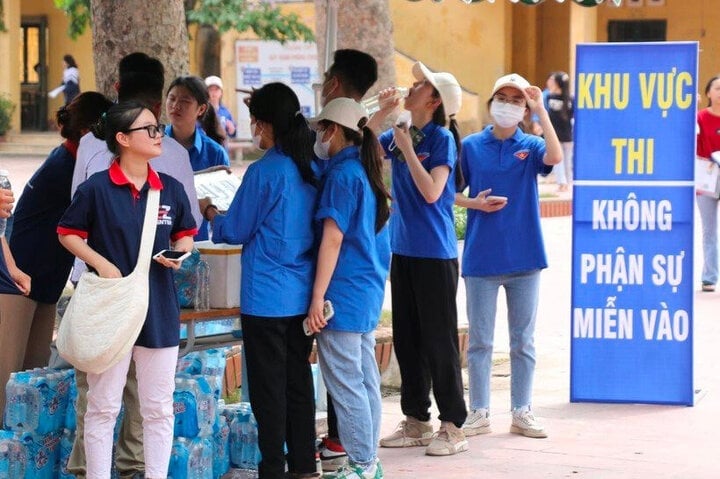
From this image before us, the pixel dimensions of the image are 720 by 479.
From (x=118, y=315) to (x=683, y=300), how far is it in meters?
3.76

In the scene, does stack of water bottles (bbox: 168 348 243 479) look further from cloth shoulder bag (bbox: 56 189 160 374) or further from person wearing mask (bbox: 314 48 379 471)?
cloth shoulder bag (bbox: 56 189 160 374)

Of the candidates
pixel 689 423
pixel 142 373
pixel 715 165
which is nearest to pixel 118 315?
pixel 142 373

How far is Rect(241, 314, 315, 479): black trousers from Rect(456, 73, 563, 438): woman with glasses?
4.83 feet

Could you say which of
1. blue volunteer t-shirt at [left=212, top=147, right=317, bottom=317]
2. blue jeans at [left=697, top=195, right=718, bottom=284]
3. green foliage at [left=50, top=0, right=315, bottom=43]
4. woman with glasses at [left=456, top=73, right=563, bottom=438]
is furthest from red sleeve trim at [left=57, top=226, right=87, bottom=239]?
green foliage at [left=50, top=0, right=315, bottom=43]

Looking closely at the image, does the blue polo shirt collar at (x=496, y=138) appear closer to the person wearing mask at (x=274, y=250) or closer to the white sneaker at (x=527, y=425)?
the white sneaker at (x=527, y=425)

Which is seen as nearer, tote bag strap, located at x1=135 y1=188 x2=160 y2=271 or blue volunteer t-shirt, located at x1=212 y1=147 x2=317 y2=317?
tote bag strap, located at x1=135 y1=188 x2=160 y2=271

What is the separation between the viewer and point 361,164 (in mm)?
6098

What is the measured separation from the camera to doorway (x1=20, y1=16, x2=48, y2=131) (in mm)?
33625

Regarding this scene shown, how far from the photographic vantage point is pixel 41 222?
6.33m

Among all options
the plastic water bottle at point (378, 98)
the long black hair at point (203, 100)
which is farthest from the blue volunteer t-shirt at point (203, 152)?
the plastic water bottle at point (378, 98)

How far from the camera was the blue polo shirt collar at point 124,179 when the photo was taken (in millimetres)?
5523

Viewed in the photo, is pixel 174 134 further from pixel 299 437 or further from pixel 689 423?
pixel 689 423

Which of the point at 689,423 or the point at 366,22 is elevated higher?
the point at 366,22

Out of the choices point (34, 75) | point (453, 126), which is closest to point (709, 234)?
point (453, 126)
